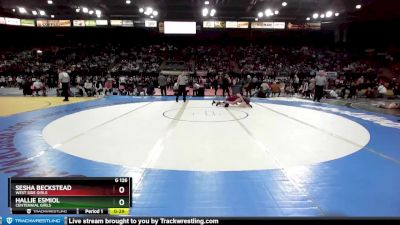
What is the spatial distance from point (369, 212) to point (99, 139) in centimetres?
533

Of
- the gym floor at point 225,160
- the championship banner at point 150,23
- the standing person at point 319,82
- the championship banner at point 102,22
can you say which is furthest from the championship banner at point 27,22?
the standing person at point 319,82

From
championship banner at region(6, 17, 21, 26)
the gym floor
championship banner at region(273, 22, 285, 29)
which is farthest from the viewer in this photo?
championship banner at region(273, 22, 285, 29)

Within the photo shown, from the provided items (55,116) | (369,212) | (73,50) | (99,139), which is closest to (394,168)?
(369,212)

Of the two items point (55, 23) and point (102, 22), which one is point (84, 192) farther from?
point (55, 23)

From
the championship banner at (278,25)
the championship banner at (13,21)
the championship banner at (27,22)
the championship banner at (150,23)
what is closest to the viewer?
the championship banner at (13,21)

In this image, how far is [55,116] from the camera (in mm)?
9859

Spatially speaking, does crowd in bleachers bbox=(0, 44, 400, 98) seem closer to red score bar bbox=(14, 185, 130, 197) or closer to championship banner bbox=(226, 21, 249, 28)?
championship banner bbox=(226, 21, 249, 28)
